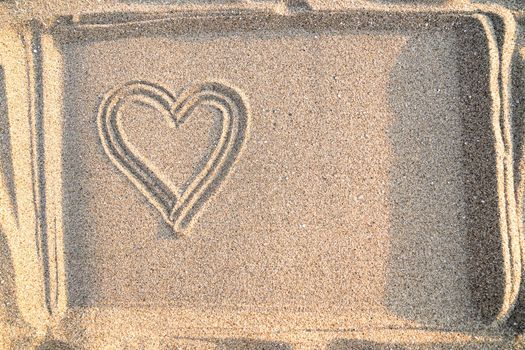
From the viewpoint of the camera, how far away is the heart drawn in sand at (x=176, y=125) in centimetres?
181

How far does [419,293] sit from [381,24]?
1.32 meters

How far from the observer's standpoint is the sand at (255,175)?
68.5 inches

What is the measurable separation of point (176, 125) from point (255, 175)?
47 cm

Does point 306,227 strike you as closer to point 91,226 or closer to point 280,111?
point 280,111

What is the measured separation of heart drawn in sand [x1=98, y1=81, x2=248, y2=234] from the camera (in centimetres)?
181

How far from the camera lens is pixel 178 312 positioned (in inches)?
69.8

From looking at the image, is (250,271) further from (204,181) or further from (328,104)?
(328,104)

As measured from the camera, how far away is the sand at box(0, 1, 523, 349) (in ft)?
5.71

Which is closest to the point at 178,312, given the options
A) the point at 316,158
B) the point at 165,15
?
the point at 316,158

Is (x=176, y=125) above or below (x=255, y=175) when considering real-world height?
above

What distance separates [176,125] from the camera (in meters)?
1.83

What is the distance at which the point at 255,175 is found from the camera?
71.0 inches

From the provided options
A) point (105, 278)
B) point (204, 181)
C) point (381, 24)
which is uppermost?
point (381, 24)

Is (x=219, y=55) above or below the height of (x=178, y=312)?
above
